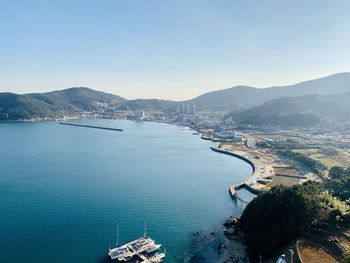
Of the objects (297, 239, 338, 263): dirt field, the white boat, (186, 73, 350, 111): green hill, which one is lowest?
the white boat

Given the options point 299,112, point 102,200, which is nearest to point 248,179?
point 102,200

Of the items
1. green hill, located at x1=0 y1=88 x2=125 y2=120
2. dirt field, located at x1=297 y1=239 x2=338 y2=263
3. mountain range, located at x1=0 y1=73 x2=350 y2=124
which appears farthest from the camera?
green hill, located at x1=0 y1=88 x2=125 y2=120

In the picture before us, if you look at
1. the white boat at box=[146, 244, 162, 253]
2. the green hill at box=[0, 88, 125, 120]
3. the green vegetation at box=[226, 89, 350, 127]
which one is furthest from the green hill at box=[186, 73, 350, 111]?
the white boat at box=[146, 244, 162, 253]

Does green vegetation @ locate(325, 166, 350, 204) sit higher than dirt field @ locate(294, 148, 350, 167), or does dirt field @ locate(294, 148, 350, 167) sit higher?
green vegetation @ locate(325, 166, 350, 204)

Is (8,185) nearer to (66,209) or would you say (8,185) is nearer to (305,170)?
(66,209)

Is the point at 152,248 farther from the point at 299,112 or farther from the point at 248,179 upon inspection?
the point at 299,112

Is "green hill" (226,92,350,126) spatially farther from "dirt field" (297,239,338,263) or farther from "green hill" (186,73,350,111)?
"dirt field" (297,239,338,263)

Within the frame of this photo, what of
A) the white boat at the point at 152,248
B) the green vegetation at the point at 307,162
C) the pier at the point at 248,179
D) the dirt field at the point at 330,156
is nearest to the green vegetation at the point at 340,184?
the green vegetation at the point at 307,162
